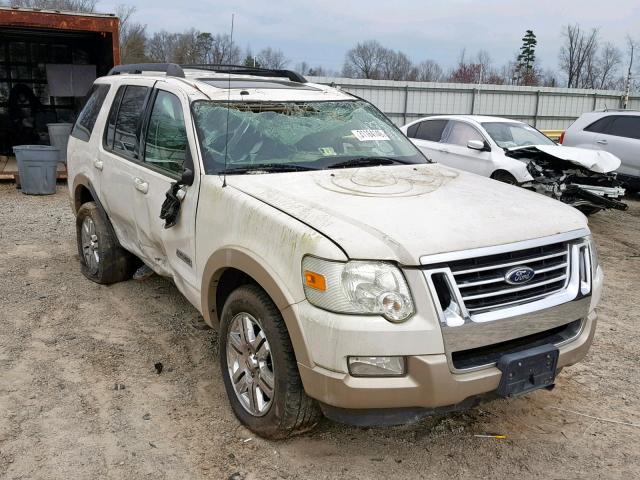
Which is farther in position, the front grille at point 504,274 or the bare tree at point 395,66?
the bare tree at point 395,66

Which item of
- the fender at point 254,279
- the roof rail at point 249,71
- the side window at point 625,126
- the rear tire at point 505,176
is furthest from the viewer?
the side window at point 625,126

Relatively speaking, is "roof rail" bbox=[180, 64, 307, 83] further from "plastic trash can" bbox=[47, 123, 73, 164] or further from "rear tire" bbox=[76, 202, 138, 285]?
"plastic trash can" bbox=[47, 123, 73, 164]

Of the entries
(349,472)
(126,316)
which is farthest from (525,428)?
(126,316)

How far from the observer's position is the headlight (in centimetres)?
253

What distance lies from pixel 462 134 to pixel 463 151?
0.45 metres

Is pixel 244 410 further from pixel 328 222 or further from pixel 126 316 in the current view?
pixel 126 316

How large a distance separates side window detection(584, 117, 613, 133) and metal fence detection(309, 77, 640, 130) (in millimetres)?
8229

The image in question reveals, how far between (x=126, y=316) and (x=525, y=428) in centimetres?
322

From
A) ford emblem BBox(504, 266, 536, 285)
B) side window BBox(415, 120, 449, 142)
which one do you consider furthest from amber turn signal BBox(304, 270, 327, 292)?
side window BBox(415, 120, 449, 142)

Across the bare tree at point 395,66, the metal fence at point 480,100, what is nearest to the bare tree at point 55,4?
the metal fence at point 480,100

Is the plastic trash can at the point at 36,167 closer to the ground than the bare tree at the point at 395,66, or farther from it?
closer to the ground

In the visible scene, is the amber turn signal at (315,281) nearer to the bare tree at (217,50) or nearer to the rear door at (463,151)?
the bare tree at (217,50)

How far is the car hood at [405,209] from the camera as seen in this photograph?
2.60 meters

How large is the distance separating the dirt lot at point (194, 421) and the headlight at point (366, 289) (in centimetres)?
95
